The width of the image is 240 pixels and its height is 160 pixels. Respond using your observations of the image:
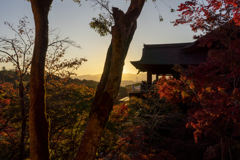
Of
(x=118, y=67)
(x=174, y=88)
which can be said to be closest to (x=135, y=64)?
(x=174, y=88)

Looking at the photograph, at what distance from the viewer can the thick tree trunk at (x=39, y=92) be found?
2719mm

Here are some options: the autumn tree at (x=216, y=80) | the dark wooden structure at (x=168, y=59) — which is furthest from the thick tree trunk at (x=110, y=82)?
the dark wooden structure at (x=168, y=59)

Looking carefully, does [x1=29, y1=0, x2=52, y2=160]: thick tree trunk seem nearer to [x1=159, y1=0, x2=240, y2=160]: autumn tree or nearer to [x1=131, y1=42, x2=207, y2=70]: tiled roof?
[x1=159, y1=0, x2=240, y2=160]: autumn tree

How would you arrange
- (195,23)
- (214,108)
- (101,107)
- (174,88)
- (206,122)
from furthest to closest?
(174,88) < (195,23) < (206,122) < (214,108) < (101,107)

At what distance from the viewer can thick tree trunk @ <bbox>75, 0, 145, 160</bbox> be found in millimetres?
2533

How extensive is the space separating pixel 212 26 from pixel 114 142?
5592 millimetres

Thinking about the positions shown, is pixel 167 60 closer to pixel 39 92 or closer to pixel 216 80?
pixel 216 80

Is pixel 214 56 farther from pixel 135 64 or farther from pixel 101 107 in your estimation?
A: pixel 135 64

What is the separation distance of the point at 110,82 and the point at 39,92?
142 centimetres

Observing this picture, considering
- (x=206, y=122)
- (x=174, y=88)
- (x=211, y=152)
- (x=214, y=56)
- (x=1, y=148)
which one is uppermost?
(x=214, y=56)

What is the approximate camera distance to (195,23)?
3.92m

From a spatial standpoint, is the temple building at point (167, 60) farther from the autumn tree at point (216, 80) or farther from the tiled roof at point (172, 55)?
the autumn tree at point (216, 80)

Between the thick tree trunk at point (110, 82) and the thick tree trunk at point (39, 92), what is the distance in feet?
2.57

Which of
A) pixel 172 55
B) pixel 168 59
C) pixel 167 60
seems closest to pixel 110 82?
pixel 167 60
